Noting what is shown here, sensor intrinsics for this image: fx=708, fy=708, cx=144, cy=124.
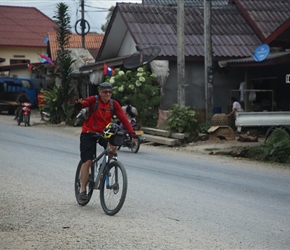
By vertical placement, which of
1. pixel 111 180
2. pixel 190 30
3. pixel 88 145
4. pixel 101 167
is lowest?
pixel 111 180

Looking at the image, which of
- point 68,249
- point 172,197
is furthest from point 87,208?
point 68,249

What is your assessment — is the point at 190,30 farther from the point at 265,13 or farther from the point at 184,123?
the point at 184,123

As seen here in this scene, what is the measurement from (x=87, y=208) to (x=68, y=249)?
2.79 metres

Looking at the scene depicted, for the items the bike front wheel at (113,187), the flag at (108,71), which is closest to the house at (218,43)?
the flag at (108,71)

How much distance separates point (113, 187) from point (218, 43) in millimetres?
21312

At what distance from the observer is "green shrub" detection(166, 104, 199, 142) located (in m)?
23.5

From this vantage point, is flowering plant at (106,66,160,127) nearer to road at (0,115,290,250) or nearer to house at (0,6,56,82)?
road at (0,115,290,250)

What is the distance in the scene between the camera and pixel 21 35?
67.2m

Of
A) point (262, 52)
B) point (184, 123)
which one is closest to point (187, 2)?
point (262, 52)

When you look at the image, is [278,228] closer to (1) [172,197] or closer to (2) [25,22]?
(1) [172,197]

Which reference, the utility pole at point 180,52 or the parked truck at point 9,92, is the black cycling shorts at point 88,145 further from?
the parked truck at point 9,92

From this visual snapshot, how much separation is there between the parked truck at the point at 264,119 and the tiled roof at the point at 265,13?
10649mm

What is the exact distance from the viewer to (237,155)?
20.0 m

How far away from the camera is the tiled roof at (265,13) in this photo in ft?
102
